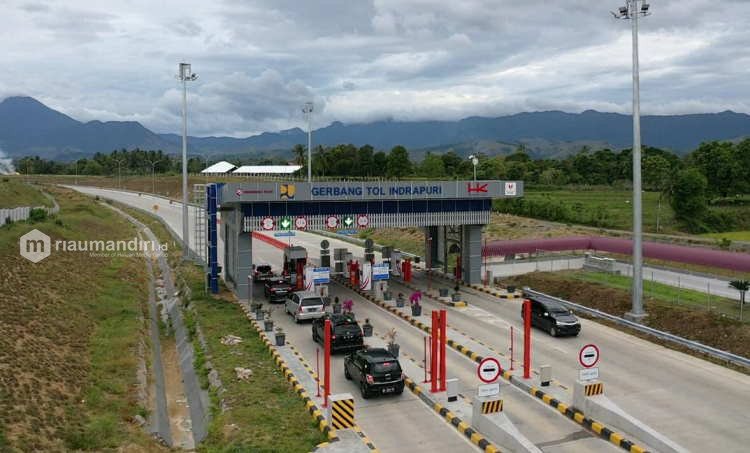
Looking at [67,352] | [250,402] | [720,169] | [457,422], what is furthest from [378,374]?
[720,169]

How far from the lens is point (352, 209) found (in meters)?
36.7

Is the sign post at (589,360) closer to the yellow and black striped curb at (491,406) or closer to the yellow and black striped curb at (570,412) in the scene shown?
the yellow and black striped curb at (570,412)

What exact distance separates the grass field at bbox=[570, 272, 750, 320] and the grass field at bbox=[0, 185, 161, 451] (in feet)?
81.7

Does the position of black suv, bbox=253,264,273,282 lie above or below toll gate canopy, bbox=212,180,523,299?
below

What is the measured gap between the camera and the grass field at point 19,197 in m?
75.4

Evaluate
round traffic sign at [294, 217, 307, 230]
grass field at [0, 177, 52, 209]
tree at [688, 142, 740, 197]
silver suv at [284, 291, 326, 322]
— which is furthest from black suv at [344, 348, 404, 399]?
tree at [688, 142, 740, 197]

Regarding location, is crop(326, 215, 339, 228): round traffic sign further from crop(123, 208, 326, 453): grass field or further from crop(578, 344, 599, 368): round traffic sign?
crop(578, 344, 599, 368): round traffic sign

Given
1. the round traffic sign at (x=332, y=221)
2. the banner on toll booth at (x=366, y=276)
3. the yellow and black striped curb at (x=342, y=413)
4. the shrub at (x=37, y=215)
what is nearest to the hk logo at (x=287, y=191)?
the round traffic sign at (x=332, y=221)

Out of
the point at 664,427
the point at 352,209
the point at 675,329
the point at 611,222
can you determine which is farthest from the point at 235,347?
the point at 611,222

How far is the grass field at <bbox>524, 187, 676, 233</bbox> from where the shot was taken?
240 feet

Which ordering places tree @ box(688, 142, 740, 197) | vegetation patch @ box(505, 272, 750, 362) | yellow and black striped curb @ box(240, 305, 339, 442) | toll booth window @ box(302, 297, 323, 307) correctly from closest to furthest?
yellow and black striped curb @ box(240, 305, 339, 442)
vegetation patch @ box(505, 272, 750, 362)
toll booth window @ box(302, 297, 323, 307)
tree @ box(688, 142, 740, 197)

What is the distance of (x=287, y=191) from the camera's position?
111 feet

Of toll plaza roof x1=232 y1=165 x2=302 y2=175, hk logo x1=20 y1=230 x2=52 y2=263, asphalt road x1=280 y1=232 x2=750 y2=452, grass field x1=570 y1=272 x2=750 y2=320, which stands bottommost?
asphalt road x1=280 y1=232 x2=750 y2=452

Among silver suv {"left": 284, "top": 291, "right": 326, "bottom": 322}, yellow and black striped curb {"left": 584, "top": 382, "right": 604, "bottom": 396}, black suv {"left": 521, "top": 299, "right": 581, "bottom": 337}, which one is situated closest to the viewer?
yellow and black striped curb {"left": 584, "top": 382, "right": 604, "bottom": 396}
